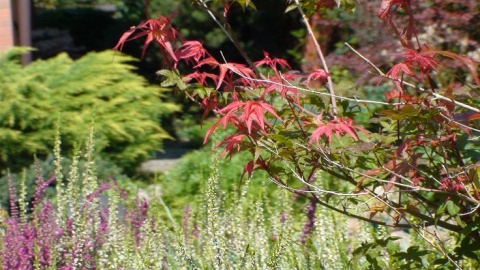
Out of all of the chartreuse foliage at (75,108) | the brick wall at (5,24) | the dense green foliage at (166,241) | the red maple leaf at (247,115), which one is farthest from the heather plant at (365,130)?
the brick wall at (5,24)

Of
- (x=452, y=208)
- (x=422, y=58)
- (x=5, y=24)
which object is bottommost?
(x=5, y=24)

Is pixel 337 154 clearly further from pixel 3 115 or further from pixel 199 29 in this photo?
pixel 199 29

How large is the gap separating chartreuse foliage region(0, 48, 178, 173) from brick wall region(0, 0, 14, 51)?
1.05 metres

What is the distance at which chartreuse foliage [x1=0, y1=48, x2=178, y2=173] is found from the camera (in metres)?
7.29

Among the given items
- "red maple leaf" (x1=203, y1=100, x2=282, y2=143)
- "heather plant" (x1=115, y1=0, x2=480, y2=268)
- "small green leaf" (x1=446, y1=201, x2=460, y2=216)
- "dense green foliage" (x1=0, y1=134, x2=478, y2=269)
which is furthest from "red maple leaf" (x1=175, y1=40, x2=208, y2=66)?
"small green leaf" (x1=446, y1=201, x2=460, y2=216)

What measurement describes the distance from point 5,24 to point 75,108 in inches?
77.4

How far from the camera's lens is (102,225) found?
3943mm

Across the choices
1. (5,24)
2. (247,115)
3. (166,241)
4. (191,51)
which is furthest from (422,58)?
(5,24)

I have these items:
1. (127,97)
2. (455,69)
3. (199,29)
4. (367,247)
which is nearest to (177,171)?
(127,97)

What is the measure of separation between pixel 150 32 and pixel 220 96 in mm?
349

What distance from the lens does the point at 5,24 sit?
933 centimetres

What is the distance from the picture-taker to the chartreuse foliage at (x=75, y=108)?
7293mm

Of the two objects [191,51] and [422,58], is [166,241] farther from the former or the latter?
[422,58]

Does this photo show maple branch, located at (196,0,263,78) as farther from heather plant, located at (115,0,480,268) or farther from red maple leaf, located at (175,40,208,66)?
red maple leaf, located at (175,40,208,66)
